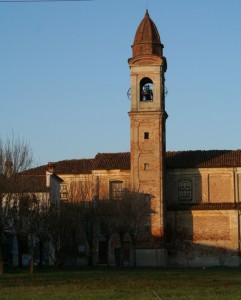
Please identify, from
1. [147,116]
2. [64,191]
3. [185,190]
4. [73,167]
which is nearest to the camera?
[147,116]

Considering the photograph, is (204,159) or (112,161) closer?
(204,159)

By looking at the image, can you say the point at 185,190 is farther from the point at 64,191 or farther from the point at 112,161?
the point at 64,191

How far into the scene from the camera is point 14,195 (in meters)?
34.5

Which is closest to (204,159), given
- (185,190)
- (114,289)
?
(185,190)

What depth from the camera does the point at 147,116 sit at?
53656mm

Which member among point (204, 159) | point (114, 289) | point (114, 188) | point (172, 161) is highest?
point (204, 159)

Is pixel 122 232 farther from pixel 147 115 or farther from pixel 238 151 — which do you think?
pixel 238 151

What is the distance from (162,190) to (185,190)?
15.3 feet

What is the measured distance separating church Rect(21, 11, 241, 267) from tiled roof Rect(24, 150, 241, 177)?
1.47ft

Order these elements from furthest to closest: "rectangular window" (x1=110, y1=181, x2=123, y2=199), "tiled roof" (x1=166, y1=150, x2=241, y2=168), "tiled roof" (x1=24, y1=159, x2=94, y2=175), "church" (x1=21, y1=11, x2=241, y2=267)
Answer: "tiled roof" (x1=24, y1=159, x2=94, y2=175) < "tiled roof" (x1=166, y1=150, x2=241, y2=168) < "rectangular window" (x1=110, y1=181, x2=123, y2=199) < "church" (x1=21, y1=11, x2=241, y2=267)

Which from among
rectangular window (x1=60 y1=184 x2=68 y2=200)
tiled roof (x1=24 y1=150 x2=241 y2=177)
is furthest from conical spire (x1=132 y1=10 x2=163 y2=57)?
rectangular window (x1=60 y1=184 x2=68 y2=200)

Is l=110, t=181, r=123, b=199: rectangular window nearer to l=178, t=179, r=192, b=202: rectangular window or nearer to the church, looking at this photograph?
the church

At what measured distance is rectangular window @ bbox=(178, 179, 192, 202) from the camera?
57000 mm

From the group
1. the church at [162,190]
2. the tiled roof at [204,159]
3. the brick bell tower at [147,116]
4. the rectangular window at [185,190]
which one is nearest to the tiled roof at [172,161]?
the tiled roof at [204,159]
